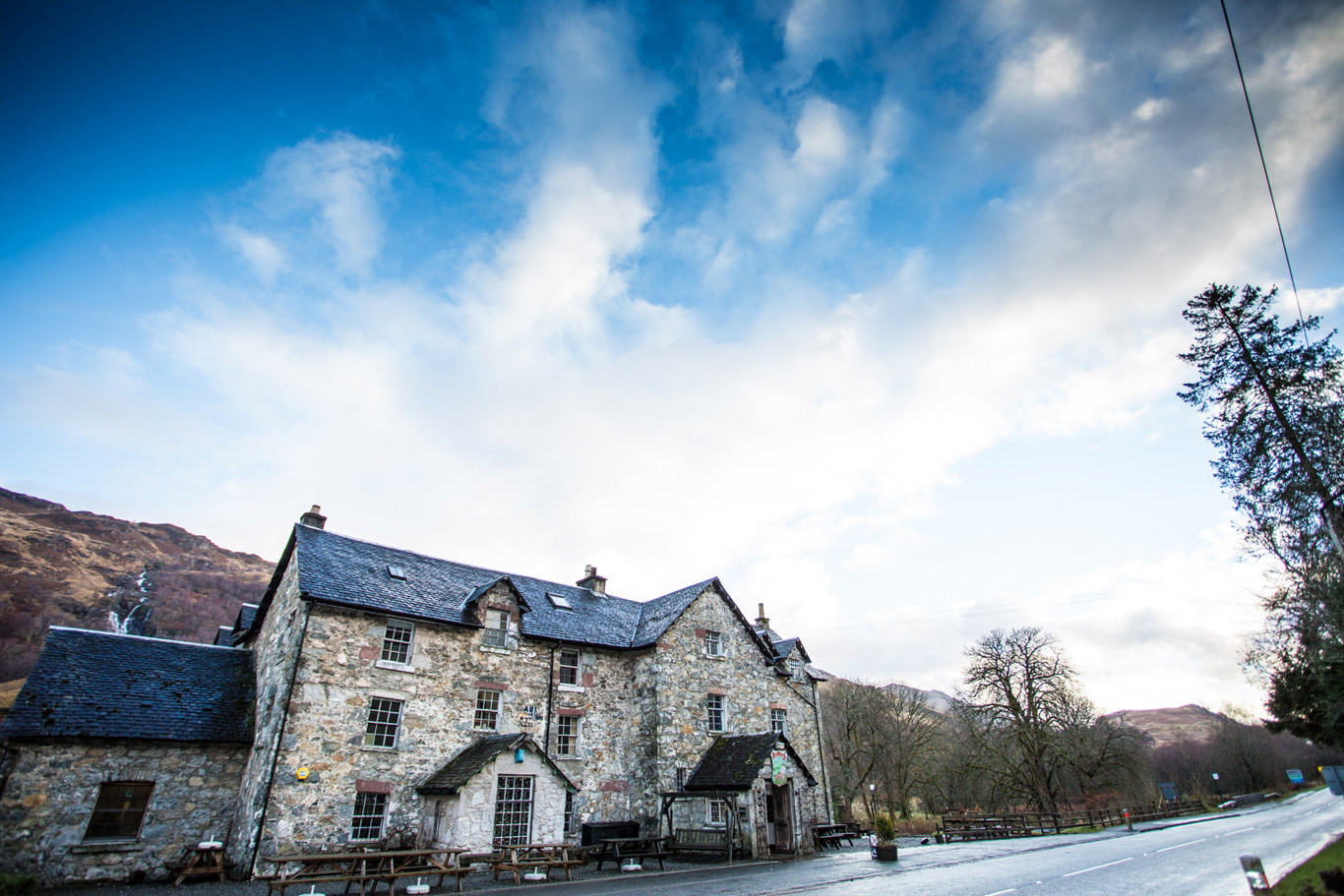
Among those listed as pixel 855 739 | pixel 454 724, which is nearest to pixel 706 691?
pixel 454 724

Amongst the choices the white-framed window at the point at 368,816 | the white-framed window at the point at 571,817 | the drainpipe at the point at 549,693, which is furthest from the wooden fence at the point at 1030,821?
the white-framed window at the point at 368,816

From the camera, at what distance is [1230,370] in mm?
17766

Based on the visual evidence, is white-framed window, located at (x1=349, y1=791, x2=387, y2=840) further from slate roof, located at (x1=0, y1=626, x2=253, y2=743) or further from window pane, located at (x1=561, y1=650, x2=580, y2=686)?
window pane, located at (x1=561, y1=650, x2=580, y2=686)

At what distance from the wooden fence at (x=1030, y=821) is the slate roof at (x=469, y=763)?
70.3 feet

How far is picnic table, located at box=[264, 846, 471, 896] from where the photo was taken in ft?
40.9

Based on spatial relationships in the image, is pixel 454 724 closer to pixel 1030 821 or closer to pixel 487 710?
pixel 487 710

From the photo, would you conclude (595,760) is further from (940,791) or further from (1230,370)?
(940,791)

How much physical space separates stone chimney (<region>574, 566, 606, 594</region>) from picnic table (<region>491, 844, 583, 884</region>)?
42.6ft

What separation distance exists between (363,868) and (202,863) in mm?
6206

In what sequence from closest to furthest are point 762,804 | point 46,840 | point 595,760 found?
point 46,840 → point 762,804 → point 595,760


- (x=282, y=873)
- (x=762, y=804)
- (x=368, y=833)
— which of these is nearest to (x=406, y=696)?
(x=368, y=833)

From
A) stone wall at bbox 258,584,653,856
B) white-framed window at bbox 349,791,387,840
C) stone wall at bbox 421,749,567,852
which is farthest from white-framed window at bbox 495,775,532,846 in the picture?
white-framed window at bbox 349,791,387,840

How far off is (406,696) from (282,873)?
5141 millimetres

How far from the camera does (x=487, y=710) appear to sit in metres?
21.5
